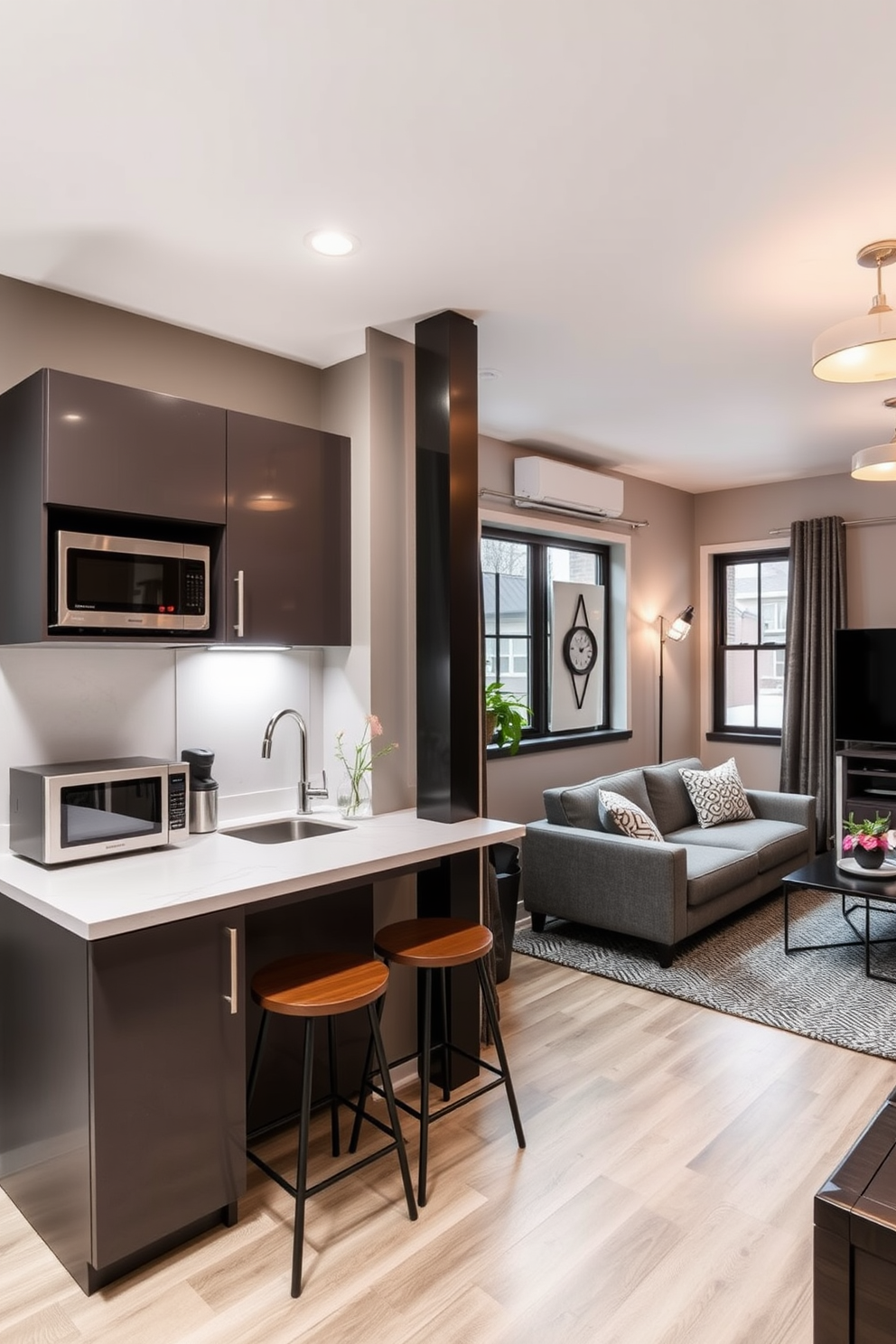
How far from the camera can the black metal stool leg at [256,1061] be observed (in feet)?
7.95

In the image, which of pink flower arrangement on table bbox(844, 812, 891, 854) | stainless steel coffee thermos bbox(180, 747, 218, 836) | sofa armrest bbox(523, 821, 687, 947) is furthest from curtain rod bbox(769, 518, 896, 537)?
stainless steel coffee thermos bbox(180, 747, 218, 836)

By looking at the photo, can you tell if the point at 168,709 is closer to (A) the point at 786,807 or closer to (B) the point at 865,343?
(B) the point at 865,343

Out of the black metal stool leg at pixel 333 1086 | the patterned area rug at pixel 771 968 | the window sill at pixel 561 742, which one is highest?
the window sill at pixel 561 742

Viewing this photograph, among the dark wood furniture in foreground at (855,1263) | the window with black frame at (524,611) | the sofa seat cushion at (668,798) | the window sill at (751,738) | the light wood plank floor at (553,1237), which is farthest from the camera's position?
the window sill at (751,738)

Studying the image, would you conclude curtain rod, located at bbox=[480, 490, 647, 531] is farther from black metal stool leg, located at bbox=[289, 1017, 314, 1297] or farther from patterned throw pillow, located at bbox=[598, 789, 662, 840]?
black metal stool leg, located at bbox=[289, 1017, 314, 1297]

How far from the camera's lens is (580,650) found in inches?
212

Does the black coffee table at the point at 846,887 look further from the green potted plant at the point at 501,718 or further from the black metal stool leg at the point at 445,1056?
the black metal stool leg at the point at 445,1056

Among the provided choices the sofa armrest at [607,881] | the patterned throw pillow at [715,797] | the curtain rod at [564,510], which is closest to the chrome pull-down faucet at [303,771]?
the sofa armrest at [607,881]

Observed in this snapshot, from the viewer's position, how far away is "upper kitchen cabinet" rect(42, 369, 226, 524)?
7.48 ft

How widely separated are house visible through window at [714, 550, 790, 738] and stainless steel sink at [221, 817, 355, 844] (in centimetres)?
408

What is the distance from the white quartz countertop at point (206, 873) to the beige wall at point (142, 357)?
56.5 inches

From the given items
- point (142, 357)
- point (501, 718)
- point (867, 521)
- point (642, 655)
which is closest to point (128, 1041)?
point (142, 357)

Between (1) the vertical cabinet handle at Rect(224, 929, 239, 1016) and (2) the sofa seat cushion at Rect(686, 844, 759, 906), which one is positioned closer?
(1) the vertical cabinet handle at Rect(224, 929, 239, 1016)

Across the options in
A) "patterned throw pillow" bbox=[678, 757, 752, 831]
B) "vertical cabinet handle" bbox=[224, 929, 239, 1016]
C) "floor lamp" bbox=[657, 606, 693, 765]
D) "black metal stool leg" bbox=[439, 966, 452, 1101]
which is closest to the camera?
"vertical cabinet handle" bbox=[224, 929, 239, 1016]
